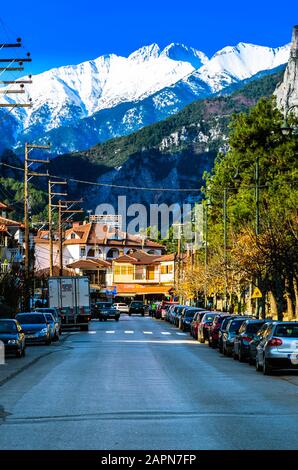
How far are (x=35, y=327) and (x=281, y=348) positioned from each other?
64.4 feet

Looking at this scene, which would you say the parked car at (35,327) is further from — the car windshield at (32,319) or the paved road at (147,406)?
the paved road at (147,406)

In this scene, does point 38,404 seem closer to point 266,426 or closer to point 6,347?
point 266,426

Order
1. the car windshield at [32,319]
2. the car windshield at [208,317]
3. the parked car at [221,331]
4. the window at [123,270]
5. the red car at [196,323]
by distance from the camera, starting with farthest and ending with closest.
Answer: the window at [123,270], the red car at [196,323], the car windshield at [208,317], the car windshield at [32,319], the parked car at [221,331]

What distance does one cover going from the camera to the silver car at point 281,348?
27.5 metres

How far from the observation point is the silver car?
2750 cm

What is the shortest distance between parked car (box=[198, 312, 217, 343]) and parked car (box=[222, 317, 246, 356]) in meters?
10.2

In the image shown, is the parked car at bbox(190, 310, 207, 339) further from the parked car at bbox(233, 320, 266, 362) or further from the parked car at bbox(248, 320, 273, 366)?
the parked car at bbox(248, 320, 273, 366)

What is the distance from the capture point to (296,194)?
5641 cm

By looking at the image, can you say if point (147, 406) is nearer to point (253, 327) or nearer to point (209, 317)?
point (253, 327)

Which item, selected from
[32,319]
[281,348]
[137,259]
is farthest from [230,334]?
[137,259]

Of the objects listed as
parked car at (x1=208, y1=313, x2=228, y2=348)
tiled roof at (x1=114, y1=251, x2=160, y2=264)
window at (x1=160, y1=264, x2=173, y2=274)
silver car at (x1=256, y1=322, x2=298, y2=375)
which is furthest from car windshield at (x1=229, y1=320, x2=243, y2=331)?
tiled roof at (x1=114, y1=251, x2=160, y2=264)

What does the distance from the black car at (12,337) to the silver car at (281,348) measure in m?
10.5

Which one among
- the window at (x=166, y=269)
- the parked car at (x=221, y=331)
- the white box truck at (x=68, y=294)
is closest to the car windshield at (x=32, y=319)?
the parked car at (x=221, y=331)
